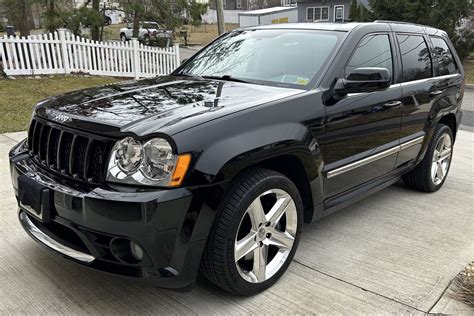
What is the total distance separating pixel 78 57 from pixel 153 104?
1060 cm

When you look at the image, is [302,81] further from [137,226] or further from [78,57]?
[78,57]

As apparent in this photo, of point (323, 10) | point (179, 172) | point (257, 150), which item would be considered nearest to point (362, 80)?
point (257, 150)

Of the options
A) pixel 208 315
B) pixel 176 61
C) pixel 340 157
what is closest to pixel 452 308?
pixel 340 157

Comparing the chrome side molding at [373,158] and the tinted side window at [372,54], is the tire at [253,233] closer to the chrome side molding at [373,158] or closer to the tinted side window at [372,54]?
the chrome side molding at [373,158]

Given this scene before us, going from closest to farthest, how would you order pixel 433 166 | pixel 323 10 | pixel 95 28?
pixel 433 166, pixel 95 28, pixel 323 10

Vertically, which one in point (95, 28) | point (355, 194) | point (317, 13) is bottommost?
point (355, 194)

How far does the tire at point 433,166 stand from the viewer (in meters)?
4.56

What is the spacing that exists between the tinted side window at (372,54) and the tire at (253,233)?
123 centimetres

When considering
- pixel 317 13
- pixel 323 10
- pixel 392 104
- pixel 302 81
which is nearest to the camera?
pixel 302 81

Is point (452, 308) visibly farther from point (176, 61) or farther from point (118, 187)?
point (176, 61)

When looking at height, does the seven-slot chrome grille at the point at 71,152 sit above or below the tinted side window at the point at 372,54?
below

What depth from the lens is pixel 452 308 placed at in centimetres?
270

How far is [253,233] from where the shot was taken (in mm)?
2697

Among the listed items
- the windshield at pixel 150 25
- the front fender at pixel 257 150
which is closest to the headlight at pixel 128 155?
the front fender at pixel 257 150
